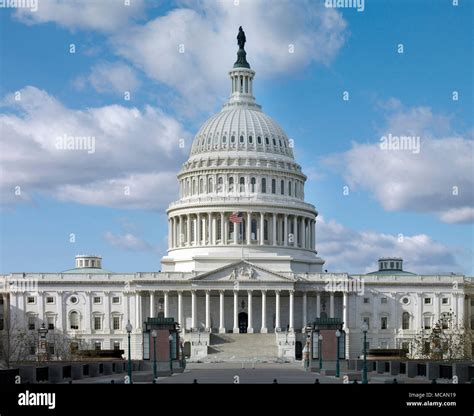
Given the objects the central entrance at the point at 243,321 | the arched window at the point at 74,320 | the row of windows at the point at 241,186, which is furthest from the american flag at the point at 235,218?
the arched window at the point at 74,320

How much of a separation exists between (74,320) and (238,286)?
23753mm

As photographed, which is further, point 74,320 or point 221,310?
point 74,320

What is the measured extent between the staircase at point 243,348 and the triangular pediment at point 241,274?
33.6 feet

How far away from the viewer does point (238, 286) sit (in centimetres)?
16200

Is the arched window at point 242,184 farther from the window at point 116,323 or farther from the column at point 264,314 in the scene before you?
the window at point 116,323

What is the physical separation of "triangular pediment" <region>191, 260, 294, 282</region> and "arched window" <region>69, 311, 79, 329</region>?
1798 cm

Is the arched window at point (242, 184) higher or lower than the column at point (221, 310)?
higher

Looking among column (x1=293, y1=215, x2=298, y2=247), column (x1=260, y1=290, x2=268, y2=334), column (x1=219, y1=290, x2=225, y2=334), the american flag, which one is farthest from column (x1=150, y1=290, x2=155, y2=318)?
column (x1=293, y1=215, x2=298, y2=247)

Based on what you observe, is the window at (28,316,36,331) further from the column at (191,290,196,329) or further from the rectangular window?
the column at (191,290,196,329)

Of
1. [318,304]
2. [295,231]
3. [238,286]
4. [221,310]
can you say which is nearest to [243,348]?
[221,310]

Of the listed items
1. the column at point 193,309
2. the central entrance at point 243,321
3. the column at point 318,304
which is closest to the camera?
the column at point 193,309

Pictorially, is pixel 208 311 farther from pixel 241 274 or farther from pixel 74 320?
pixel 74 320

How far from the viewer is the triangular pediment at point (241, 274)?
162m
